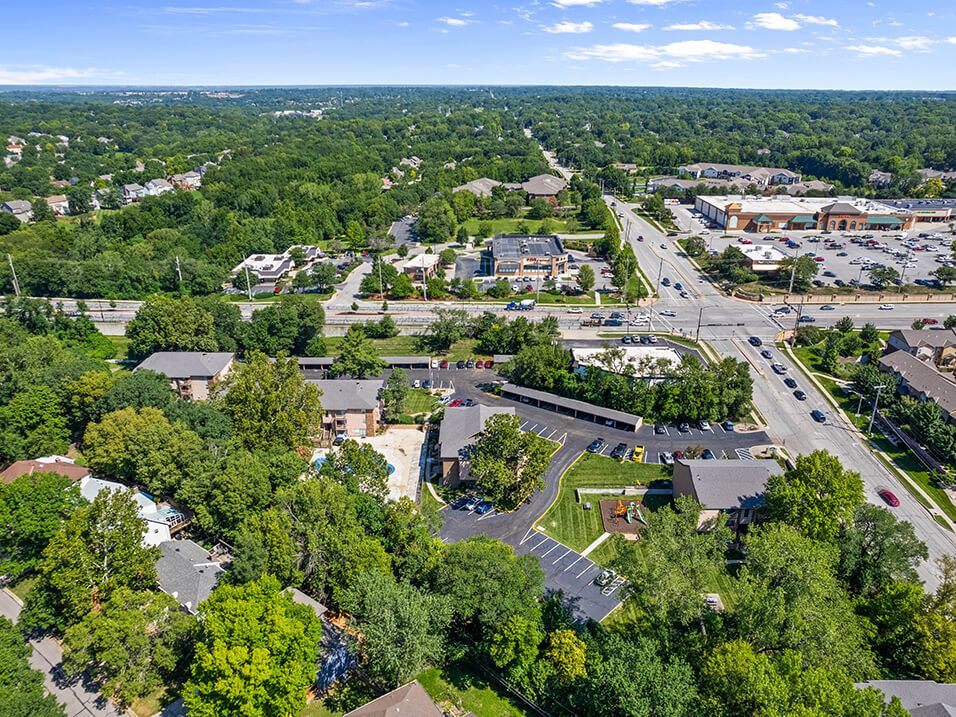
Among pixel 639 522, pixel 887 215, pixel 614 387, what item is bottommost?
pixel 639 522

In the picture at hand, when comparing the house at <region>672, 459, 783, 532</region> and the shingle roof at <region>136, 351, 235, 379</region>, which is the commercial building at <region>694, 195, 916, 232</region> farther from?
the shingle roof at <region>136, 351, 235, 379</region>

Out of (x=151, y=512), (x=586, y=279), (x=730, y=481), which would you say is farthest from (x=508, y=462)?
(x=586, y=279)

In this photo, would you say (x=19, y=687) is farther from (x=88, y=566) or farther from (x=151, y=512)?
(x=151, y=512)

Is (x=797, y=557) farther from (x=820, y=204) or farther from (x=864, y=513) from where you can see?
(x=820, y=204)

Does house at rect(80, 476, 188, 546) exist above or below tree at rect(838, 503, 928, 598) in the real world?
below

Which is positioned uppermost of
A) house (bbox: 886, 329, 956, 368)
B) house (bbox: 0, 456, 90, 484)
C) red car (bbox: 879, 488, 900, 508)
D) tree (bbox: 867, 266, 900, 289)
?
tree (bbox: 867, 266, 900, 289)

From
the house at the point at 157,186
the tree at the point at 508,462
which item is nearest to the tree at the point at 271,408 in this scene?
the tree at the point at 508,462

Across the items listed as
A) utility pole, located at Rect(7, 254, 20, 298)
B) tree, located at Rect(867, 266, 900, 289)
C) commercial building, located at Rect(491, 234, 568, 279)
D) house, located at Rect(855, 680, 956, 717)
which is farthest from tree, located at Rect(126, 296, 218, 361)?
tree, located at Rect(867, 266, 900, 289)

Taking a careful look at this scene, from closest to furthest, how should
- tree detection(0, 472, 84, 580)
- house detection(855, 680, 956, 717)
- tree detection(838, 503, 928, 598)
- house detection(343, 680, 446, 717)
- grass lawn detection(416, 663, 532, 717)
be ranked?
house detection(855, 680, 956, 717) < house detection(343, 680, 446, 717) < grass lawn detection(416, 663, 532, 717) < tree detection(838, 503, 928, 598) < tree detection(0, 472, 84, 580)

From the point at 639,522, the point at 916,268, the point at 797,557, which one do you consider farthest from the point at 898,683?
the point at 916,268
